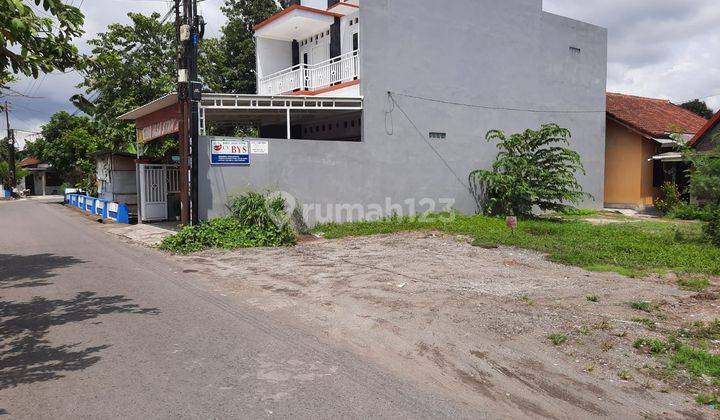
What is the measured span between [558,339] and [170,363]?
413 cm

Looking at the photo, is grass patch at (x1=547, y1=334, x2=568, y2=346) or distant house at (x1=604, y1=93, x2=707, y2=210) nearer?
grass patch at (x1=547, y1=334, x2=568, y2=346)

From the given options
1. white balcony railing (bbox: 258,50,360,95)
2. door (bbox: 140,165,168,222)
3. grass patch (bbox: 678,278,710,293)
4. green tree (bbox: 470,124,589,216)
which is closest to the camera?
grass patch (bbox: 678,278,710,293)

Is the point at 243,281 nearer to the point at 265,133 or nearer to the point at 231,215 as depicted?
the point at 231,215

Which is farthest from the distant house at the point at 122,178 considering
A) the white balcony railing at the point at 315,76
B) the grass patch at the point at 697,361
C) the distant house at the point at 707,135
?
the distant house at the point at 707,135

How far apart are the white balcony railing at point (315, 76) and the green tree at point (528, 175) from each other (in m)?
5.61

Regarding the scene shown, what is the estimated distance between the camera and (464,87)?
1823 centimetres

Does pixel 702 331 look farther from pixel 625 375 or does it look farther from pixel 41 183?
pixel 41 183

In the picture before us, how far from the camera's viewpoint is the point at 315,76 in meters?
18.9

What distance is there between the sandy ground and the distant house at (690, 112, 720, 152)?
1303 cm

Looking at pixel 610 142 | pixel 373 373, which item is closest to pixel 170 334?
pixel 373 373

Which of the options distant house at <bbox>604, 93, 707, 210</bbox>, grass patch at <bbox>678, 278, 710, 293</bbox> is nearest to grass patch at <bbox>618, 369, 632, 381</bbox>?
grass patch at <bbox>678, 278, 710, 293</bbox>

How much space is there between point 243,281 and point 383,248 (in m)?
4.48

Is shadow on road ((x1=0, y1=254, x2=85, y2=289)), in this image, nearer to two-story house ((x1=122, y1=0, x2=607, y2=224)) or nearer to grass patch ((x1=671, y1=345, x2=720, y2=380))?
two-story house ((x1=122, y1=0, x2=607, y2=224))

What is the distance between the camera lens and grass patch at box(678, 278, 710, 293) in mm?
8055
